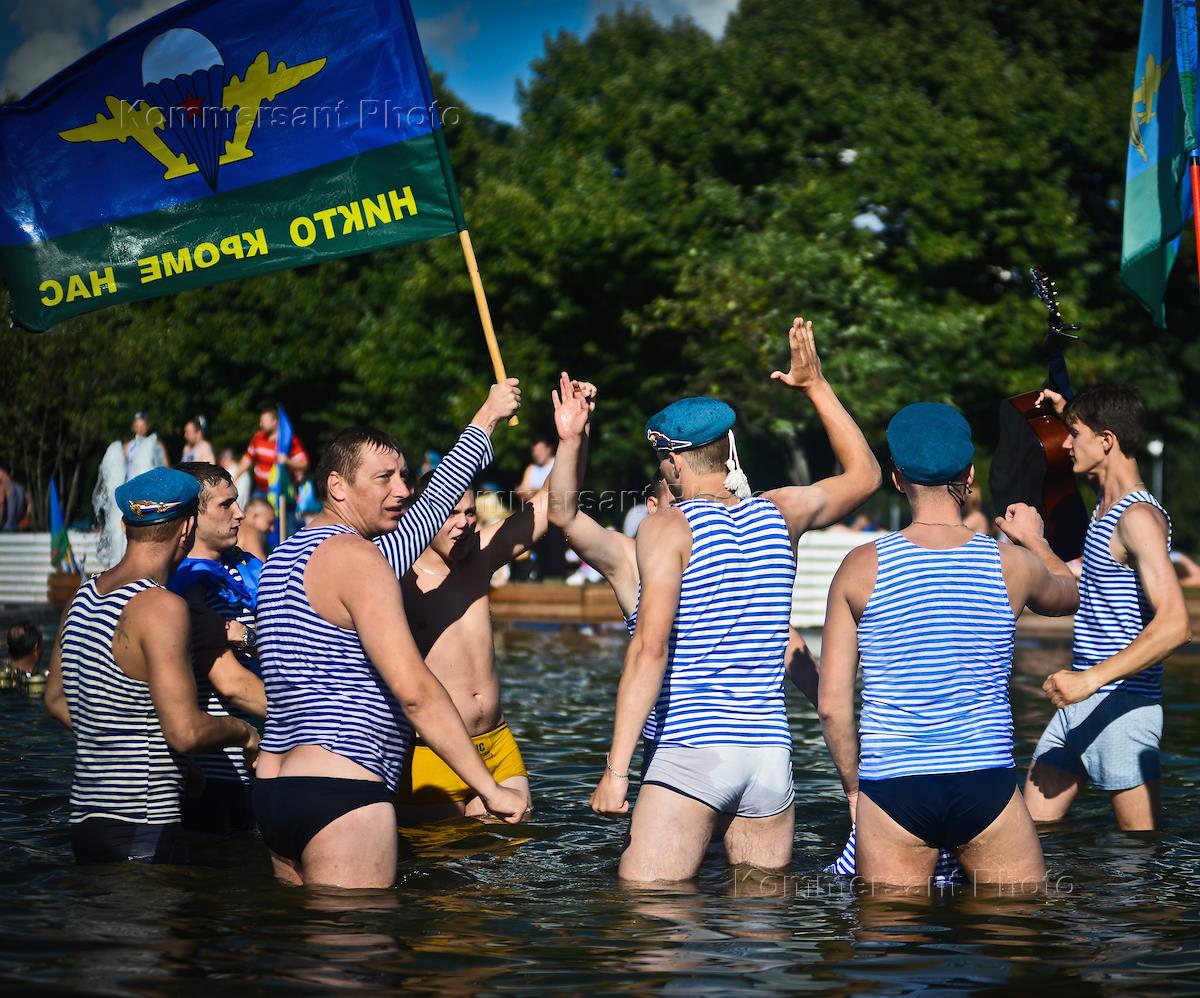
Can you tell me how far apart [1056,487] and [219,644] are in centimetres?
415

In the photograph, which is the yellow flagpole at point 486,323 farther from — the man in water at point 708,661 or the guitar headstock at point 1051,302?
the guitar headstock at point 1051,302

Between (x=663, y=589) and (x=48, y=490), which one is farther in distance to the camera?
(x=48, y=490)

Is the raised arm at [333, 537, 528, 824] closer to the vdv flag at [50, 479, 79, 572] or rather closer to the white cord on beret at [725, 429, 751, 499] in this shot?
the white cord on beret at [725, 429, 751, 499]

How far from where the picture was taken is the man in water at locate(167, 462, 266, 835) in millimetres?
6820

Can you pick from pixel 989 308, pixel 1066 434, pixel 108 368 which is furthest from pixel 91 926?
pixel 989 308

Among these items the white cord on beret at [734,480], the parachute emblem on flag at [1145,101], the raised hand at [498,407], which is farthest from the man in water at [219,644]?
the parachute emblem on flag at [1145,101]

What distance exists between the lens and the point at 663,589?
5.58 meters

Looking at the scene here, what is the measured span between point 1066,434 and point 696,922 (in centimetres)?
338

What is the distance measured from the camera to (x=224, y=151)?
854 cm

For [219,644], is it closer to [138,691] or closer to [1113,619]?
[138,691]

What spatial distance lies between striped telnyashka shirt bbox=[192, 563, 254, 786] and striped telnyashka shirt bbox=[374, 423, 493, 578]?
3.84 ft

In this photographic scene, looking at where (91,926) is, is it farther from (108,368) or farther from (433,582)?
(108,368)

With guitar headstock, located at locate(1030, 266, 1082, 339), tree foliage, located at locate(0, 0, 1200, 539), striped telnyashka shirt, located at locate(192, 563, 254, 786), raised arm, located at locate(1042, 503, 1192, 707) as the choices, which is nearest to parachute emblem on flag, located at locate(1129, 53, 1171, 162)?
guitar headstock, located at locate(1030, 266, 1082, 339)

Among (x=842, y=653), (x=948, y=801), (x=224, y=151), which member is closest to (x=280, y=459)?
(x=224, y=151)
